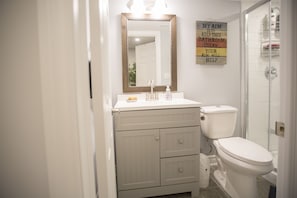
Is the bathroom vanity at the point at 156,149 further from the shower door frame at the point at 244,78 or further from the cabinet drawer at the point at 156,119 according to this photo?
the shower door frame at the point at 244,78

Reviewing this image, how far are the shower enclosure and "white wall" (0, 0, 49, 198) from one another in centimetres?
233

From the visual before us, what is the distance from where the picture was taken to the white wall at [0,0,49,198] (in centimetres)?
41

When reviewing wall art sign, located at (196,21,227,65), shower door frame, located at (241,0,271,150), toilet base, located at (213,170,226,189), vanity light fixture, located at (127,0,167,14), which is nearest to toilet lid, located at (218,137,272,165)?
toilet base, located at (213,170,226,189)

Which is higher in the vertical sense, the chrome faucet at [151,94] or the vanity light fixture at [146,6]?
the vanity light fixture at [146,6]

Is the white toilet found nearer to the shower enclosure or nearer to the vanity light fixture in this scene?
the shower enclosure

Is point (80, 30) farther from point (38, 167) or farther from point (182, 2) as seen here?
point (182, 2)

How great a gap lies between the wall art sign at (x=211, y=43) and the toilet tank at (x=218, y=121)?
633mm

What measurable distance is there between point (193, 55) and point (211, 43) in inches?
10.6

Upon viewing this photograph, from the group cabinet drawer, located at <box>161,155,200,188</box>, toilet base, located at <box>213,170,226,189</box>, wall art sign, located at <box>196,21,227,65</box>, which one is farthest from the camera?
wall art sign, located at <box>196,21,227,65</box>

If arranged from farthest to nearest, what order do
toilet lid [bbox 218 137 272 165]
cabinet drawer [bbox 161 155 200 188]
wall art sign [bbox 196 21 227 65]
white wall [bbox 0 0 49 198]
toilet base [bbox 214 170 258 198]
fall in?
wall art sign [bbox 196 21 227 65] < cabinet drawer [bbox 161 155 200 188] < toilet base [bbox 214 170 258 198] < toilet lid [bbox 218 137 272 165] < white wall [bbox 0 0 49 198]

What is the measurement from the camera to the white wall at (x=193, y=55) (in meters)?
1.88

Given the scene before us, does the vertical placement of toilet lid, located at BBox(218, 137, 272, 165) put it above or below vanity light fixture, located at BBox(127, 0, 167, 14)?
below

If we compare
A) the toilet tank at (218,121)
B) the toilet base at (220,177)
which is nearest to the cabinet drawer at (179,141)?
the toilet tank at (218,121)

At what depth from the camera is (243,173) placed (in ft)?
4.67
